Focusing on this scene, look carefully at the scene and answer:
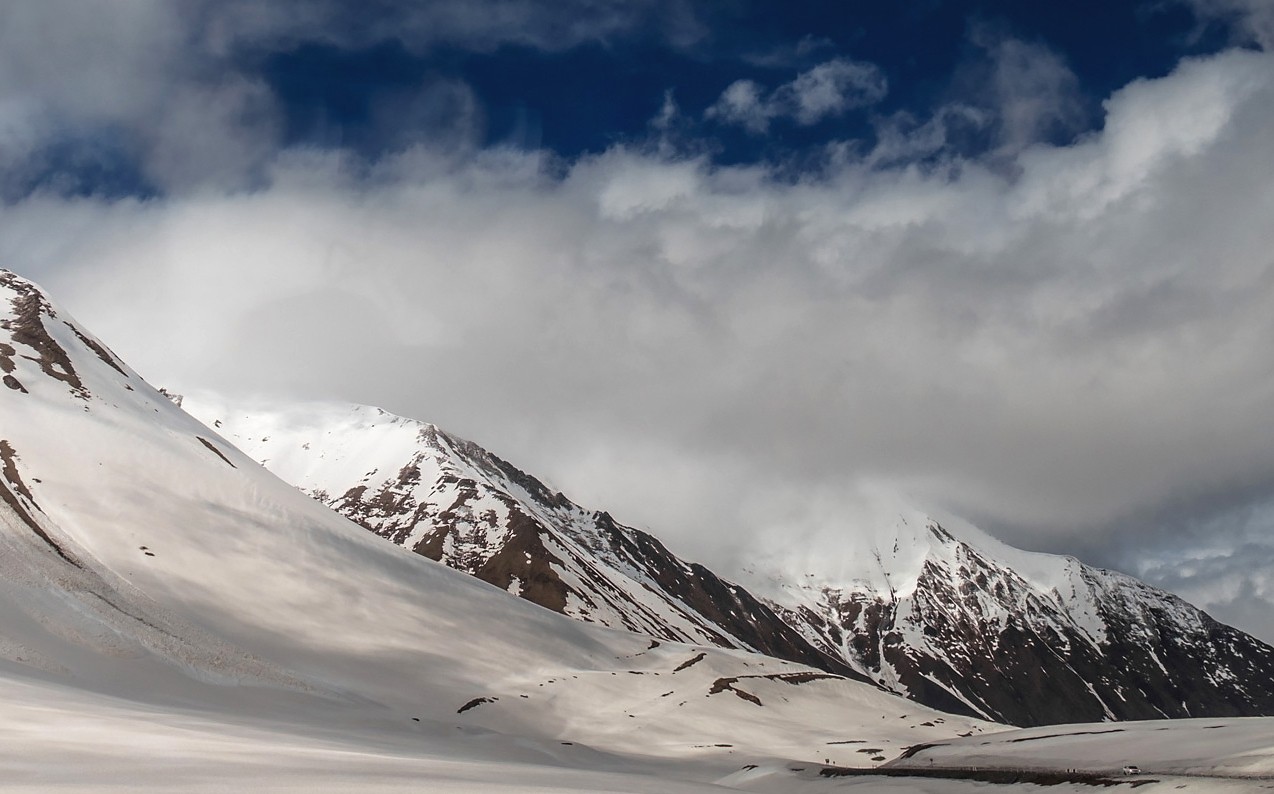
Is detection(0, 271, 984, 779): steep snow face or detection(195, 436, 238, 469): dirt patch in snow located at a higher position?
detection(195, 436, 238, 469): dirt patch in snow

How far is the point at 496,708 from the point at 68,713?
91.4 m

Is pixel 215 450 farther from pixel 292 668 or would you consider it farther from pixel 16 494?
pixel 292 668

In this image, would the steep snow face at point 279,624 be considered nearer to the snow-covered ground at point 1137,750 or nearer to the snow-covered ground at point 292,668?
the snow-covered ground at point 292,668

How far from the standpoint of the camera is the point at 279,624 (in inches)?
4830

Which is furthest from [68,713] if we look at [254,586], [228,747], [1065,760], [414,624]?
[414,624]

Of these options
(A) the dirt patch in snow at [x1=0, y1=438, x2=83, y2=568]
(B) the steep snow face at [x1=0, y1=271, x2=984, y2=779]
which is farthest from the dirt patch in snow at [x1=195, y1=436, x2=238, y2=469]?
(A) the dirt patch in snow at [x1=0, y1=438, x2=83, y2=568]

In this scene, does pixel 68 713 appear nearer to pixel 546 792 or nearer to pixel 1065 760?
pixel 546 792

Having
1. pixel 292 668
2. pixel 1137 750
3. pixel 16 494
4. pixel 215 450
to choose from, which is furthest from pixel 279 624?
pixel 1137 750

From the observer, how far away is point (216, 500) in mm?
146750

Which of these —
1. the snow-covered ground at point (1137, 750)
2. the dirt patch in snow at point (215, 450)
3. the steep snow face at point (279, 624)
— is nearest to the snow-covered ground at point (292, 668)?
the snow-covered ground at point (1137, 750)

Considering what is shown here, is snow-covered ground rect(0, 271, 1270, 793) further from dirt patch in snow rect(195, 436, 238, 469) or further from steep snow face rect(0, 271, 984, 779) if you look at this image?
dirt patch in snow rect(195, 436, 238, 469)

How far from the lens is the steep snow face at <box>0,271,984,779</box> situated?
84.0 m

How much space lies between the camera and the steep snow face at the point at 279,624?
3307 inches

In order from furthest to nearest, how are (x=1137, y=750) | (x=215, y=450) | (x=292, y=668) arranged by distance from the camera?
(x=215, y=450), (x=292, y=668), (x=1137, y=750)
